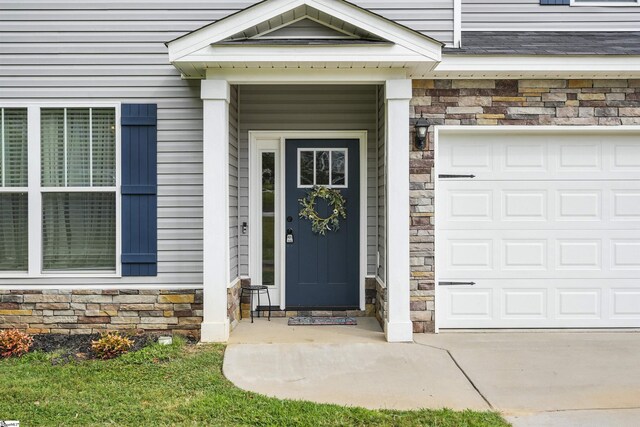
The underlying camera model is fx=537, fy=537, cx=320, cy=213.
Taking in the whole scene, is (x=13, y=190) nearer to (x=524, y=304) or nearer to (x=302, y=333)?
(x=302, y=333)

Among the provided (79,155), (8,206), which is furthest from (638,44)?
(8,206)

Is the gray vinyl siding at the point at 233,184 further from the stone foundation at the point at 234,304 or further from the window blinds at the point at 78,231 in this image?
the window blinds at the point at 78,231

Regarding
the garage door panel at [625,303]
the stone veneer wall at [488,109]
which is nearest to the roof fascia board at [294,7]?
the stone veneer wall at [488,109]

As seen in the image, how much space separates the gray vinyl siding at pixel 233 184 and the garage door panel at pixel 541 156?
7.42ft

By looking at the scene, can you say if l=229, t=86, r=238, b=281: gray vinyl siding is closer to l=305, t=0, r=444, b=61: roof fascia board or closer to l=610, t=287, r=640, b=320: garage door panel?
l=305, t=0, r=444, b=61: roof fascia board

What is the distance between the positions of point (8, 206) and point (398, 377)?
436 centimetres

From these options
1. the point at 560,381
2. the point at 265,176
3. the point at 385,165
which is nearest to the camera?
the point at 560,381

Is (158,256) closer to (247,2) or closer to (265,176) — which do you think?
(265,176)

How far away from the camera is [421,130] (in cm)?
548

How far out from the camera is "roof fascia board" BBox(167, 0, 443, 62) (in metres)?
4.98

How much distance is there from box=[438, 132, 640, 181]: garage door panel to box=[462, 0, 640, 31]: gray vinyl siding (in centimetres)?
158

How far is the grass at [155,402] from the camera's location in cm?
351

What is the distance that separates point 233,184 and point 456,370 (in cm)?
308

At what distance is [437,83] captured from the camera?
18.4 feet
